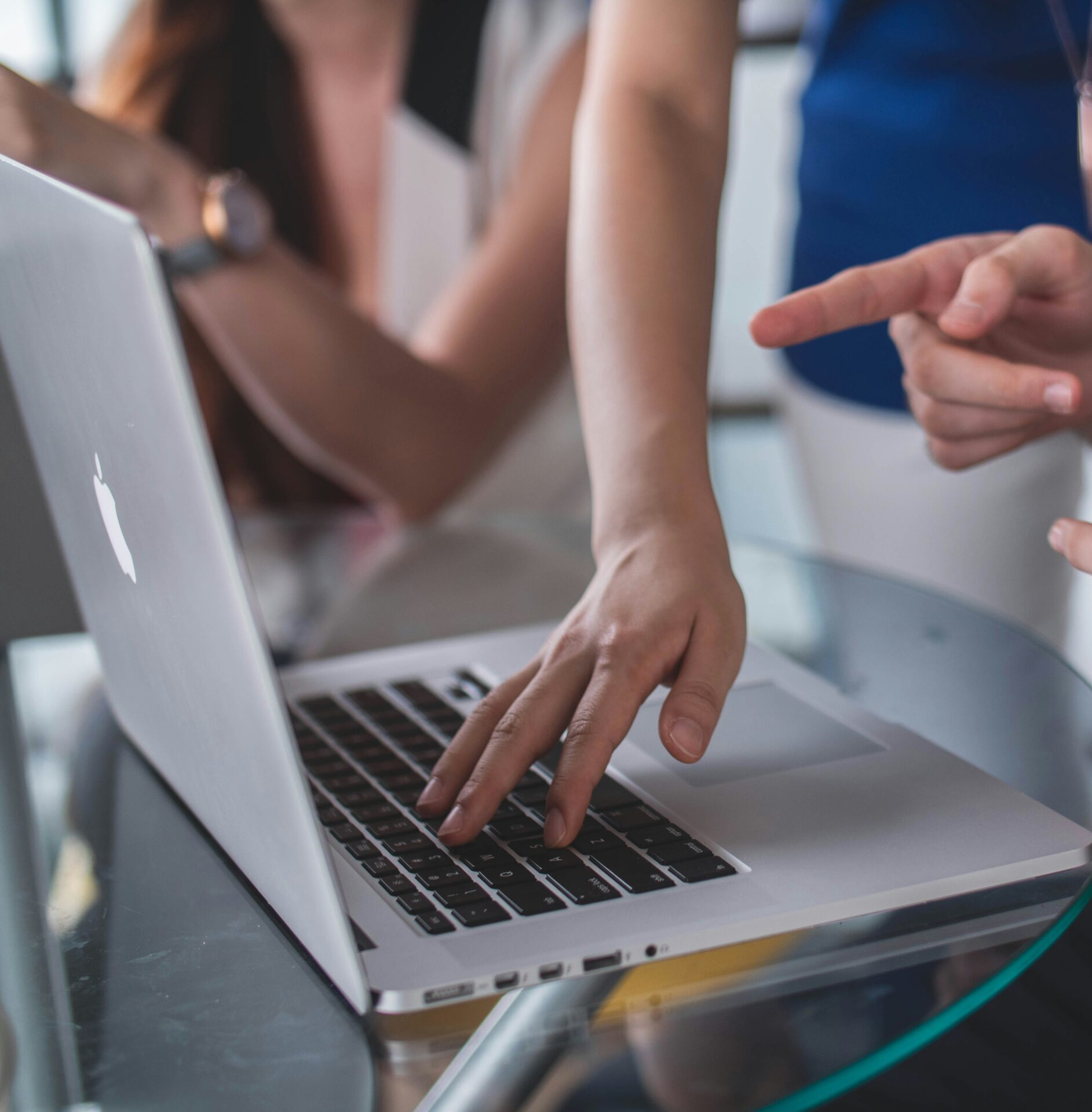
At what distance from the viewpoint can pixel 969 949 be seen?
1.46ft

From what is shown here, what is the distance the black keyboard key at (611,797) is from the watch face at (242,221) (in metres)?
0.79

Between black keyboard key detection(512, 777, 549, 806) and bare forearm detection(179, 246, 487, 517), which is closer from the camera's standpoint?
black keyboard key detection(512, 777, 549, 806)

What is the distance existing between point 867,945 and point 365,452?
0.88m

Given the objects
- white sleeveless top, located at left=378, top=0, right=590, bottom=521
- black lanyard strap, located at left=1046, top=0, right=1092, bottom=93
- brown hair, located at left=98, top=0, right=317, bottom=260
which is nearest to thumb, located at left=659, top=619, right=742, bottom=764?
black lanyard strap, located at left=1046, top=0, right=1092, bottom=93

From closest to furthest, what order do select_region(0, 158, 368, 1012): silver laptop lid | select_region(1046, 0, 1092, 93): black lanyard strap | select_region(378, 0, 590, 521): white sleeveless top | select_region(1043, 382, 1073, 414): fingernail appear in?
select_region(0, 158, 368, 1012): silver laptop lid → select_region(1043, 382, 1073, 414): fingernail → select_region(1046, 0, 1092, 93): black lanyard strap → select_region(378, 0, 590, 521): white sleeveless top

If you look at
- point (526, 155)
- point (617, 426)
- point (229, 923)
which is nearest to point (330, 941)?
point (229, 923)

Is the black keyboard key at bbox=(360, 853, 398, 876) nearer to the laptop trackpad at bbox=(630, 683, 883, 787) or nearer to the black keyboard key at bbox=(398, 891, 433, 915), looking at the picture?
the black keyboard key at bbox=(398, 891, 433, 915)

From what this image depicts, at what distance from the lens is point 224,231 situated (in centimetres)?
117

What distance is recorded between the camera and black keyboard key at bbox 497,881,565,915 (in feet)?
1.49

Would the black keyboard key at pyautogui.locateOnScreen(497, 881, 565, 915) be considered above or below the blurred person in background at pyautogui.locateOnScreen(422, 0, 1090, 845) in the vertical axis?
below

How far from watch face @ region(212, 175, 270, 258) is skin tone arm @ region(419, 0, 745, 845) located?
40cm

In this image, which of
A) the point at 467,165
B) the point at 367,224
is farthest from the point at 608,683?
the point at 367,224

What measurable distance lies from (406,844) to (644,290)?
37 cm

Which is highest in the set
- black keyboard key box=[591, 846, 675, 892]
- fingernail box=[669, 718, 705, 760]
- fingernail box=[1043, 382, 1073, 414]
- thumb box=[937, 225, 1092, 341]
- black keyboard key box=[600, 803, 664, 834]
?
thumb box=[937, 225, 1092, 341]
